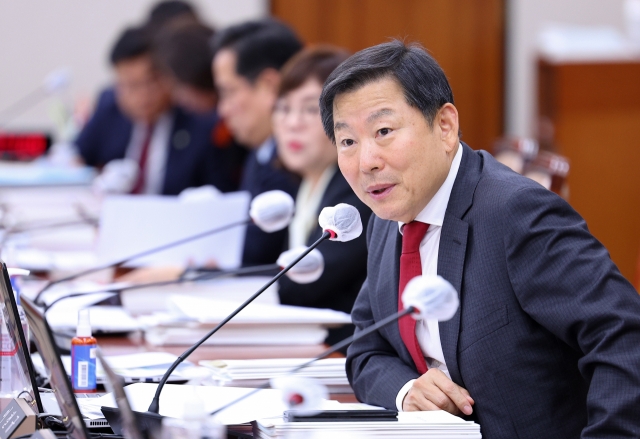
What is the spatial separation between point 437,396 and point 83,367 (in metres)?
0.65

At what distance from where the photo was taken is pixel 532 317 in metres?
1.35

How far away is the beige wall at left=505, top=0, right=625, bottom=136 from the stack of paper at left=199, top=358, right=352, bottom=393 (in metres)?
4.91

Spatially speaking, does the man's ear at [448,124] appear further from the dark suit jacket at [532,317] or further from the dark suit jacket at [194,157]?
the dark suit jacket at [194,157]

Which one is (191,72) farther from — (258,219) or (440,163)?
(440,163)

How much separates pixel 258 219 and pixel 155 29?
323 centimetres

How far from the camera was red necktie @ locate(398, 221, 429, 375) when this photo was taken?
1540 millimetres

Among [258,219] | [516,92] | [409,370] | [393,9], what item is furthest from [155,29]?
[409,370]

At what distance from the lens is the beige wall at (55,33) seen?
22.2ft

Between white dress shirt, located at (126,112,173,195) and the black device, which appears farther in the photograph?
white dress shirt, located at (126,112,173,195)

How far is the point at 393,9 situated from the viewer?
21.4ft

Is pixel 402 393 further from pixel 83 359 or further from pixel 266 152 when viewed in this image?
pixel 266 152

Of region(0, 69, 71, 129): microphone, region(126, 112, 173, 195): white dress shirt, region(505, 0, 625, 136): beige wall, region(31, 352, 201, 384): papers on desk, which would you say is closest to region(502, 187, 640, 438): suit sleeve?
region(31, 352, 201, 384): papers on desk

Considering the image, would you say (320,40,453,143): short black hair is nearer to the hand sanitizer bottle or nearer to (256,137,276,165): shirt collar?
the hand sanitizer bottle

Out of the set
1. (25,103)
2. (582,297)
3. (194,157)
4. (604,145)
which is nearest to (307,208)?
(582,297)
